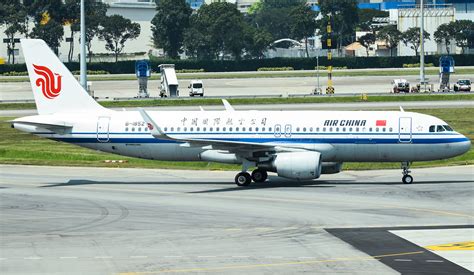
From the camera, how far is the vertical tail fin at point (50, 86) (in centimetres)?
5341

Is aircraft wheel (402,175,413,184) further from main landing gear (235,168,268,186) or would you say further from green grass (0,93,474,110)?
green grass (0,93,474,110)

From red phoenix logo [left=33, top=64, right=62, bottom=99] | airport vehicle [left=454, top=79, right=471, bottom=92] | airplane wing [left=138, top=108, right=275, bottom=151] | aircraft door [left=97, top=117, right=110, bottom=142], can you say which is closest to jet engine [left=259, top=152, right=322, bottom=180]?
airplane wing [left=138, top=108, right=275, bottom=151]

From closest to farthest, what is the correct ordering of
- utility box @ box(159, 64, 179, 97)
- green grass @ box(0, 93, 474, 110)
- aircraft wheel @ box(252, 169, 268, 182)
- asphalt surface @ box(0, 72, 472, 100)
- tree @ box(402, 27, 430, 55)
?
1. aircraft wheel @ box(252, 169, 268, 182)
2. green grass @ box(0, 93, 474, 110)
3. utility box @ box(159, 64, 179, 97)
4. asphalt surface @ box(0, 72, 472, 100)
5. tree @ box(402, 27, 430, 55)

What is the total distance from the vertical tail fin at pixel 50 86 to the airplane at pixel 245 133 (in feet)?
0.18

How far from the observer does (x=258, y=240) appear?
3488 cm

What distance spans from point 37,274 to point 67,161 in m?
32.5

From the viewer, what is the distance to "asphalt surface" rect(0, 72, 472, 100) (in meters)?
133

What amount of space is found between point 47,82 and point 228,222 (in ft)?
61.6

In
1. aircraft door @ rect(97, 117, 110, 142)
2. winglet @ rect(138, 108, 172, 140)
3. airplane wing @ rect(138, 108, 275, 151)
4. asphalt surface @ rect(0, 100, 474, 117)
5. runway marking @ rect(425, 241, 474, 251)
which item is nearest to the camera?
runway marking @ rect(425, 241, 474, 251)

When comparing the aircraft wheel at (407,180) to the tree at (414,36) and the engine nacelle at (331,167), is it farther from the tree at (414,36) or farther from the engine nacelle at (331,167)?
the tree at (414,36)

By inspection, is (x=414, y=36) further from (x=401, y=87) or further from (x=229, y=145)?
(x=229, y=145)

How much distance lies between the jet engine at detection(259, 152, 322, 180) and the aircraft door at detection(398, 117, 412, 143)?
4.29 metres

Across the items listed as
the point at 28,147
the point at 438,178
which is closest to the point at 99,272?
the point at 438,178

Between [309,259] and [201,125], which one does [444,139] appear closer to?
[201,125]
